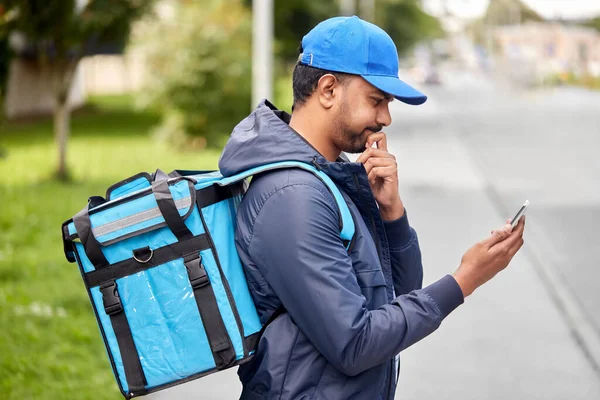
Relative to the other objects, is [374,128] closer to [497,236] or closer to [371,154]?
[371,154]

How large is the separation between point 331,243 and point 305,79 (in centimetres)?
44

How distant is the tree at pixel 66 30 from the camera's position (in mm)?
14562

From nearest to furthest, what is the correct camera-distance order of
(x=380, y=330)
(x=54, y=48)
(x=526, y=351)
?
(x=380, y=330) → (x=526, y=351) → (x=54, y=48)

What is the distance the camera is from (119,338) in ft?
7.41

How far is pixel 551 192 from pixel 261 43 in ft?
15.7

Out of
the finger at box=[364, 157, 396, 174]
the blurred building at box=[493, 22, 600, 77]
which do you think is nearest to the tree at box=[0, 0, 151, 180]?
the finger at box=[364, 157, 396, 174]

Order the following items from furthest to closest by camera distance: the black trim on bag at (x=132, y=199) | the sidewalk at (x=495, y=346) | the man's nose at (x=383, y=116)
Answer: the sidewalk at (x=495, y=346) < the man's nose at (x=383, y=116) < the black trim on bag at (x=132, y=199)

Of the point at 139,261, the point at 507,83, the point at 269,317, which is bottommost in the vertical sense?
the point at 507,83

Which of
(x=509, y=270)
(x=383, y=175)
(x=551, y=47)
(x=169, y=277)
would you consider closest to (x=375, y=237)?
(x=383, y=175)

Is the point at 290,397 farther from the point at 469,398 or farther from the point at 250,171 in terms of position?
the point at 469,398

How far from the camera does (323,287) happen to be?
6.77 feet

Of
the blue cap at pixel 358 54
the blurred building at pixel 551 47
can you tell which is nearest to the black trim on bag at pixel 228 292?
the blue cap at pixel 358 54

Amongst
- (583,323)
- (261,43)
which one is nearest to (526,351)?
(583,323)

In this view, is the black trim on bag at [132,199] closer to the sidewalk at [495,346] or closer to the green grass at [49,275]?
the green grass at [49,275]
